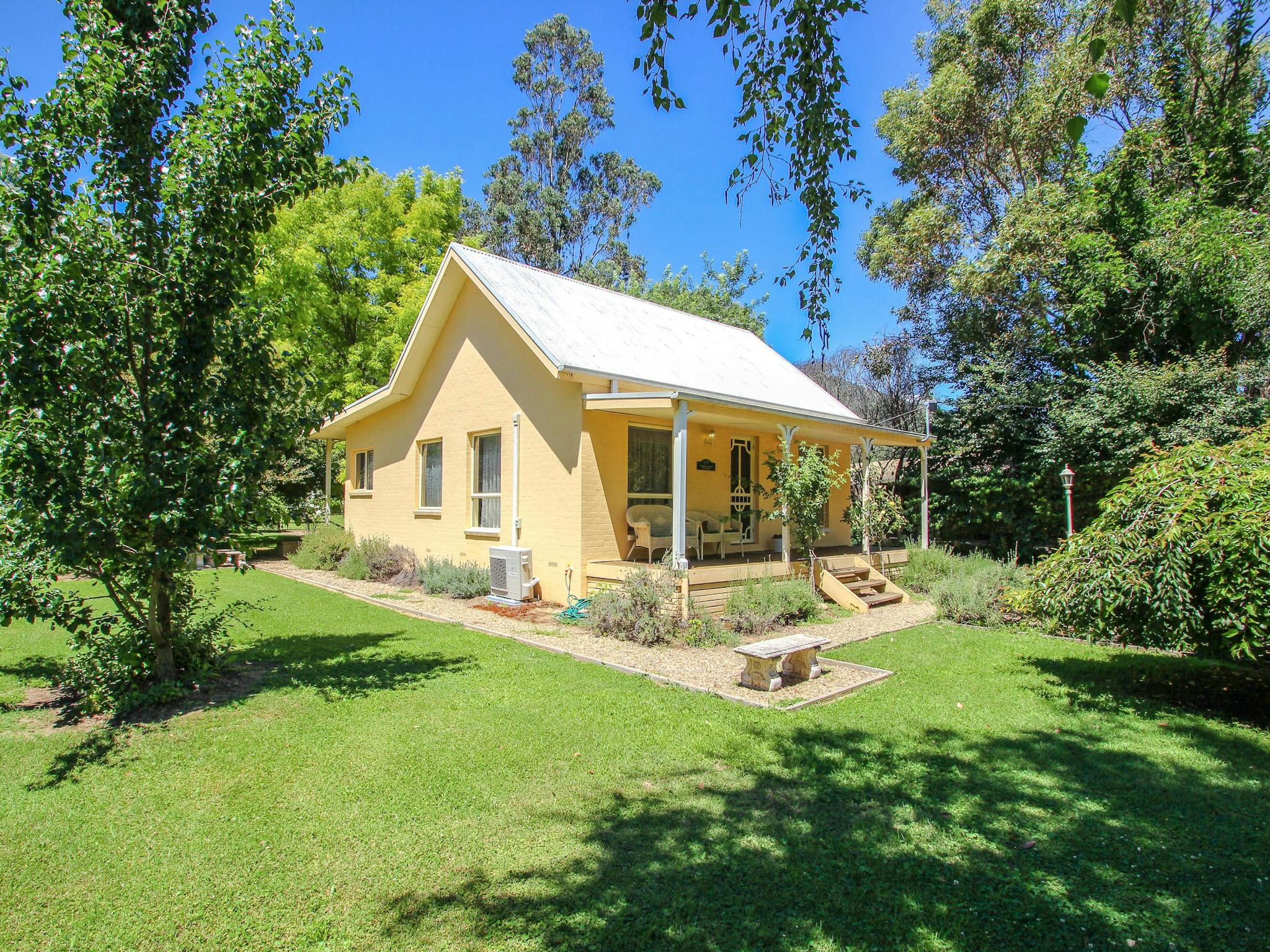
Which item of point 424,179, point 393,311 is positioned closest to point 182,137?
point 393,311

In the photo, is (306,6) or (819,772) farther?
(306,6)

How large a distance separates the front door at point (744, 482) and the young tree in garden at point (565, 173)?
21815 millimetres

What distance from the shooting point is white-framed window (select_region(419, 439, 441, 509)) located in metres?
15.6

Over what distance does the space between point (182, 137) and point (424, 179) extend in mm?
19744

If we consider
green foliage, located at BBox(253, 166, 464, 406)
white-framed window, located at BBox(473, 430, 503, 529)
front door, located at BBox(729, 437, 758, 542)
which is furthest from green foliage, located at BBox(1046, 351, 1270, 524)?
green foliage, located at BBox(253, 166, 464, 406)

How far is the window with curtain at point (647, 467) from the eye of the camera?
479 inches

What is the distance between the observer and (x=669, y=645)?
363 inches

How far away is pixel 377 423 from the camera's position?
1820cm

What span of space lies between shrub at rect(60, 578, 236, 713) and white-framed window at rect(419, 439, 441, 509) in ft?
28.2

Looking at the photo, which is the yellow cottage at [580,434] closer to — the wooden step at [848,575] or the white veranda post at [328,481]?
the wooden step at [848,575]

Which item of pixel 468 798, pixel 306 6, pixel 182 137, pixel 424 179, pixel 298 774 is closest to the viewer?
pixel 468 798

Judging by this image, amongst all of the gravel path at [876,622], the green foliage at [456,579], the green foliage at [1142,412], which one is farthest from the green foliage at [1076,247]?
the green foliage at [456,579]

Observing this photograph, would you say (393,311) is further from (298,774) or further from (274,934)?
(274,934)

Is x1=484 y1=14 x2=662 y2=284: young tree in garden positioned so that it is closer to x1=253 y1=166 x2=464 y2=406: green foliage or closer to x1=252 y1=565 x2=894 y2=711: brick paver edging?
x1=253 y1=166 x2=464 y2=406: green foliage
